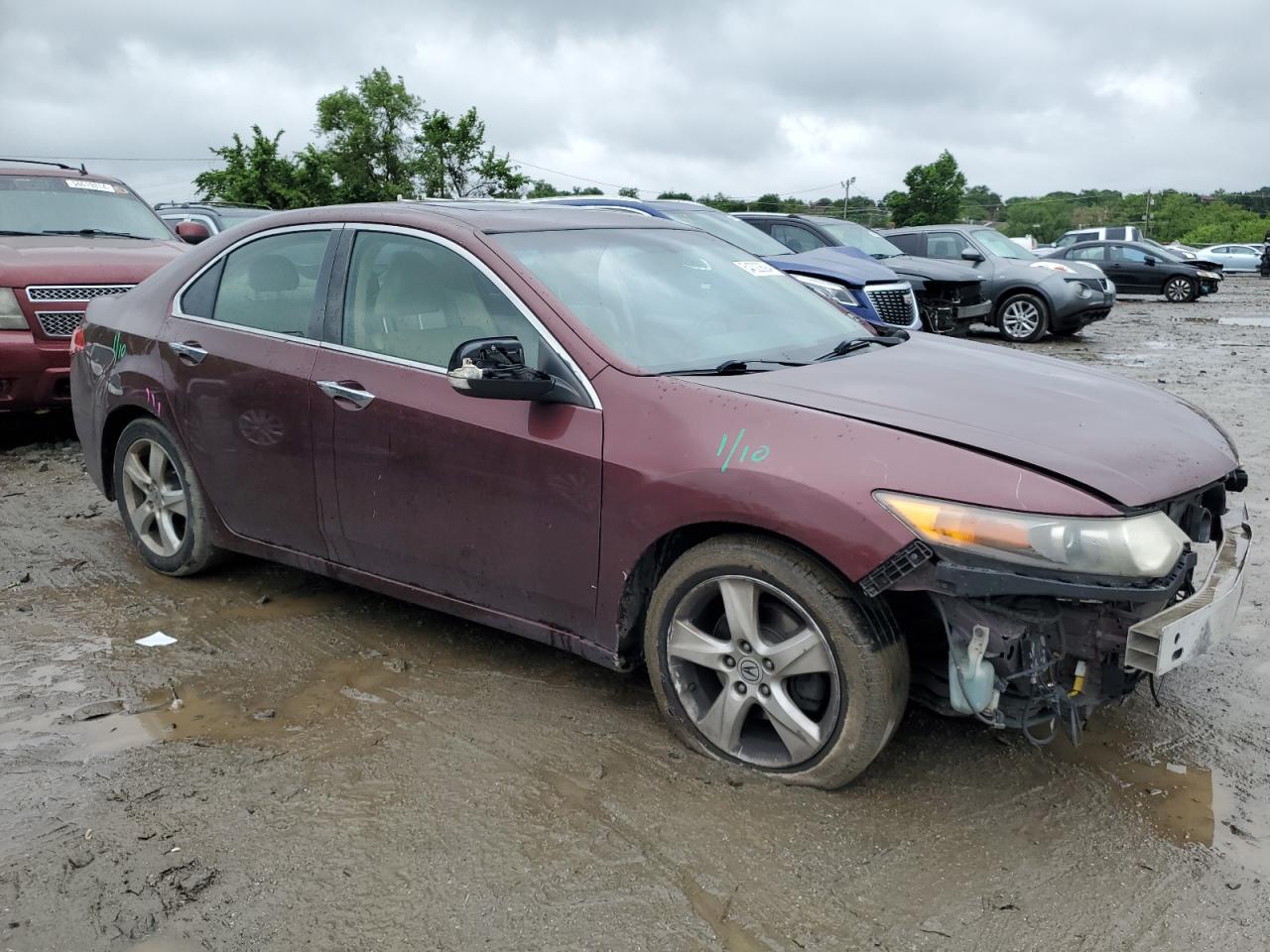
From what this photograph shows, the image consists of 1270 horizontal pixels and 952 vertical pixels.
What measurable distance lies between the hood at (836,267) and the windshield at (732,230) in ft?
0.69

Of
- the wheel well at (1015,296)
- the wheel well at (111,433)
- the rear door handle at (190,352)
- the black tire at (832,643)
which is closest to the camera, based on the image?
the black tire at (832,643)

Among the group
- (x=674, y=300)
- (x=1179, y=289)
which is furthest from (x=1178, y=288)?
(x=674, y=300)

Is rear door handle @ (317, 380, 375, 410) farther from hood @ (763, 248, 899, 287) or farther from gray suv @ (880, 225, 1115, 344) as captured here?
gray suv @ (880, 225, 1115, 344)

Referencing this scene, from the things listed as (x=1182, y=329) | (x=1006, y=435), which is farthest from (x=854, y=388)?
(x=1182, y=329)

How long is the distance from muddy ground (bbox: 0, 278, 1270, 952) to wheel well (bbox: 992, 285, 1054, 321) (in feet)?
35.6

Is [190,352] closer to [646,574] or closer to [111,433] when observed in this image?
[111,433]

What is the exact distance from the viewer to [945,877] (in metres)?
2.74

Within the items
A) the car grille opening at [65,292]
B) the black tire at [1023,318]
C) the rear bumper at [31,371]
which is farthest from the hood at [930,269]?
the rear bumper at [31,371]

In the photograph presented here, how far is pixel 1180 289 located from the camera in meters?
23.3

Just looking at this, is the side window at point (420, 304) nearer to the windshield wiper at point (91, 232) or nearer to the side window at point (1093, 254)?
the windshield wiper at point (91, 232)

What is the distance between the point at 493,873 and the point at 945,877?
1.14 metres

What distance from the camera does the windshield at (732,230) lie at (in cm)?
1105

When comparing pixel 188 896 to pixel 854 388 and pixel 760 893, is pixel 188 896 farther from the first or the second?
pixel 854 388

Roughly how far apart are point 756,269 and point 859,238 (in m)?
10.5
